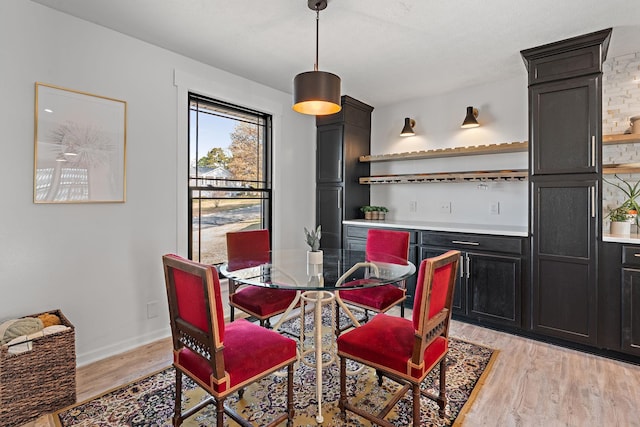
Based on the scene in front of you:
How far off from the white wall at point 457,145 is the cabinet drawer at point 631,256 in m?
1.03

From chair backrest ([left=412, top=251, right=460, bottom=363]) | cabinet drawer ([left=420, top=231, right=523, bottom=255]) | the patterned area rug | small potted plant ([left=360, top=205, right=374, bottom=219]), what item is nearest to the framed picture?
the patterned area rug

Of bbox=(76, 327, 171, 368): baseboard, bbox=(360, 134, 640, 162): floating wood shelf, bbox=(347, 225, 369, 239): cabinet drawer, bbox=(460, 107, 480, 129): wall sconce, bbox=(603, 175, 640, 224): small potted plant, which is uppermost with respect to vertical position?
bbox=(460, 107, 480, 129): wall sconce

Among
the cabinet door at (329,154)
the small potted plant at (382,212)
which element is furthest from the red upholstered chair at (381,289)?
the cabinet door at (329,154)

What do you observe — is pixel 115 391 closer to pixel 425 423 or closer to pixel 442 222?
pixel 425 423

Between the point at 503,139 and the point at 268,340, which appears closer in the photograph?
the point at 268,340

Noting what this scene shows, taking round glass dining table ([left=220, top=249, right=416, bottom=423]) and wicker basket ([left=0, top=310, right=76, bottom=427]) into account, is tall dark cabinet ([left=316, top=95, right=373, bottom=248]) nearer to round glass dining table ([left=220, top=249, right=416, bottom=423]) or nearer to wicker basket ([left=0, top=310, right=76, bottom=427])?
round glass dining table ([left=220, top=249, right=416, bottom=423])

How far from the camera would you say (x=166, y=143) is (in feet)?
9.90

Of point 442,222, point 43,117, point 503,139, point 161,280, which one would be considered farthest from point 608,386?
point 43,117

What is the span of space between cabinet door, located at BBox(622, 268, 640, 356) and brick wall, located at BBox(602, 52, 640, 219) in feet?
2.32

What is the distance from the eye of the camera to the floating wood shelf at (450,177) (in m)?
3.41

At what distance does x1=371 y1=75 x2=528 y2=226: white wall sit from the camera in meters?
3.64

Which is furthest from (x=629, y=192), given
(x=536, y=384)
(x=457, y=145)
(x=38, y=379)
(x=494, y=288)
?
(x=38, y=379)

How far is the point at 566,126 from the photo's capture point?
9.23 ft

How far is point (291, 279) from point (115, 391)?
54.5 inches
